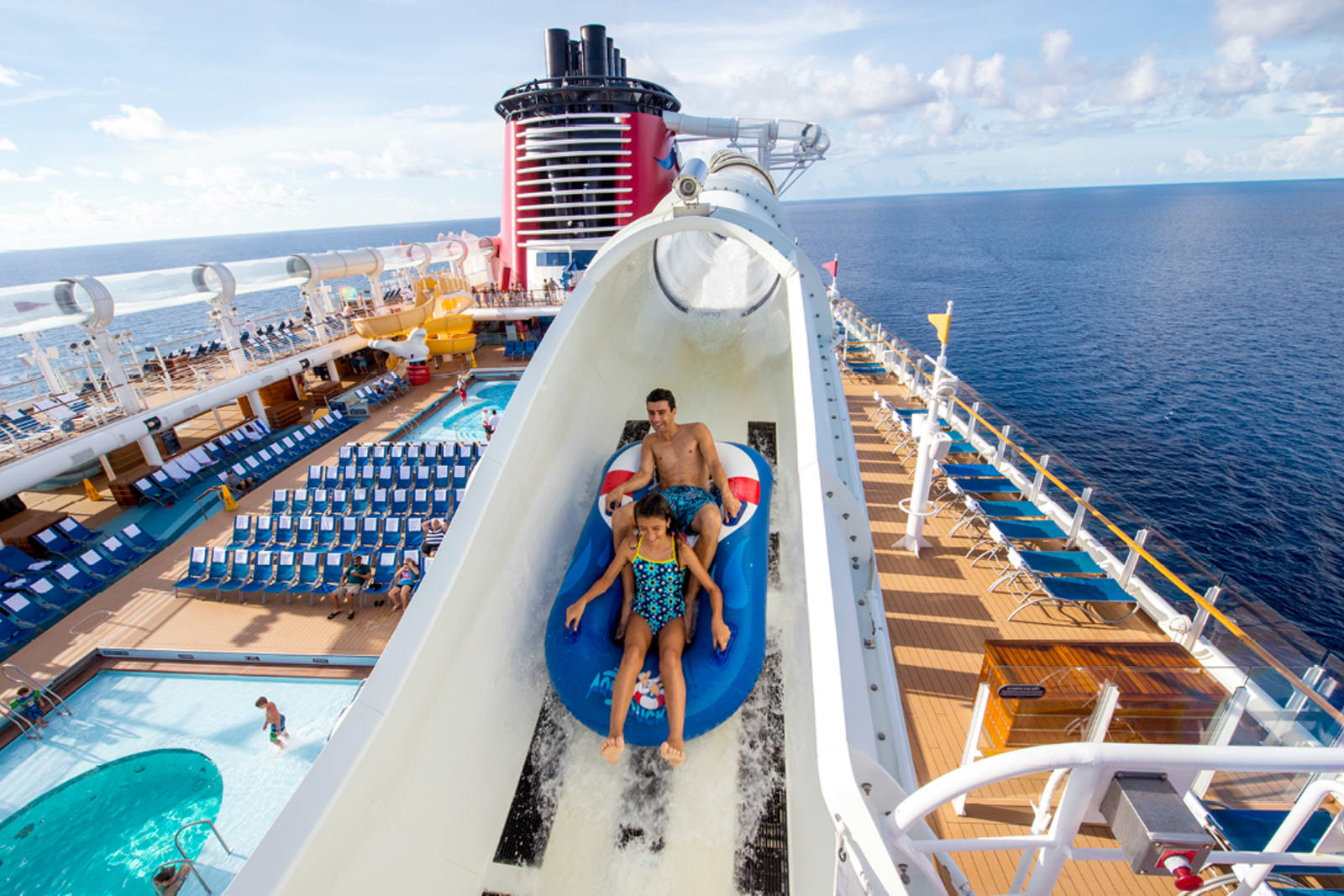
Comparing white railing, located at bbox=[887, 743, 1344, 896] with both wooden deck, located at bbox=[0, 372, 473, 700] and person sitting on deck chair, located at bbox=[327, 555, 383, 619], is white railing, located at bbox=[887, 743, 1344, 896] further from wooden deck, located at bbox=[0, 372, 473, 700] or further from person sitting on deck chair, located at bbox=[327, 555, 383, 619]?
person sitting on deck chair, located at bbox=[327, 555, 383, 619]

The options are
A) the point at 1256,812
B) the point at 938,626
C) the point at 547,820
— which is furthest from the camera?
the point at 938,626

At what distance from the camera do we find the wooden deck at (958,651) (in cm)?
386

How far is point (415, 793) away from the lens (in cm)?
239

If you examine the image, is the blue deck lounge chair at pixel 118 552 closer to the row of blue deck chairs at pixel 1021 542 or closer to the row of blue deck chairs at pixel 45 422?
the row of blue deck chairs at pixel 45 422

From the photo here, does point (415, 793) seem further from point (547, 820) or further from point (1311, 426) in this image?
point (1311, 426)

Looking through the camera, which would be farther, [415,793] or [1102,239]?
[1102,239]

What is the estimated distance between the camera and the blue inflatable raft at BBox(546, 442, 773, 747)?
282 cm

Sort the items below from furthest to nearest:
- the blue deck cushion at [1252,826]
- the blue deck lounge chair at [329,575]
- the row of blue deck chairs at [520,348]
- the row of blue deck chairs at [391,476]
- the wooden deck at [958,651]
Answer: the row of blue deck chairs at [520,348] < the row of blue deck chairs at [391,476] < the blue deck lounge chair at [329,575] < the wooden deck at [958,651] < the blue deck cushion at [1252,826]

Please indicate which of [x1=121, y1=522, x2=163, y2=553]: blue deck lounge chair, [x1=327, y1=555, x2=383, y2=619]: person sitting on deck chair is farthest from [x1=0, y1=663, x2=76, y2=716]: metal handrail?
[x1=121, y1=522, x2=163, y2=553]: blue deck lounge chair

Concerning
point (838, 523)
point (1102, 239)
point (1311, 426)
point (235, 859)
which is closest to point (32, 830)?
point (235, 859)

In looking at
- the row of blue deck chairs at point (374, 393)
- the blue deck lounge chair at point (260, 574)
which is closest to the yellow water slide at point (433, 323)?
the row of blue deck chairs at point (374, 393)

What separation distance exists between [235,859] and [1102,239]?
93.0 metres

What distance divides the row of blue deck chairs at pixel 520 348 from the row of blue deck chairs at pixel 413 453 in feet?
25.2

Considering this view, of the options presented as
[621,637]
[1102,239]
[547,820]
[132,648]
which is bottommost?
[132,648]
